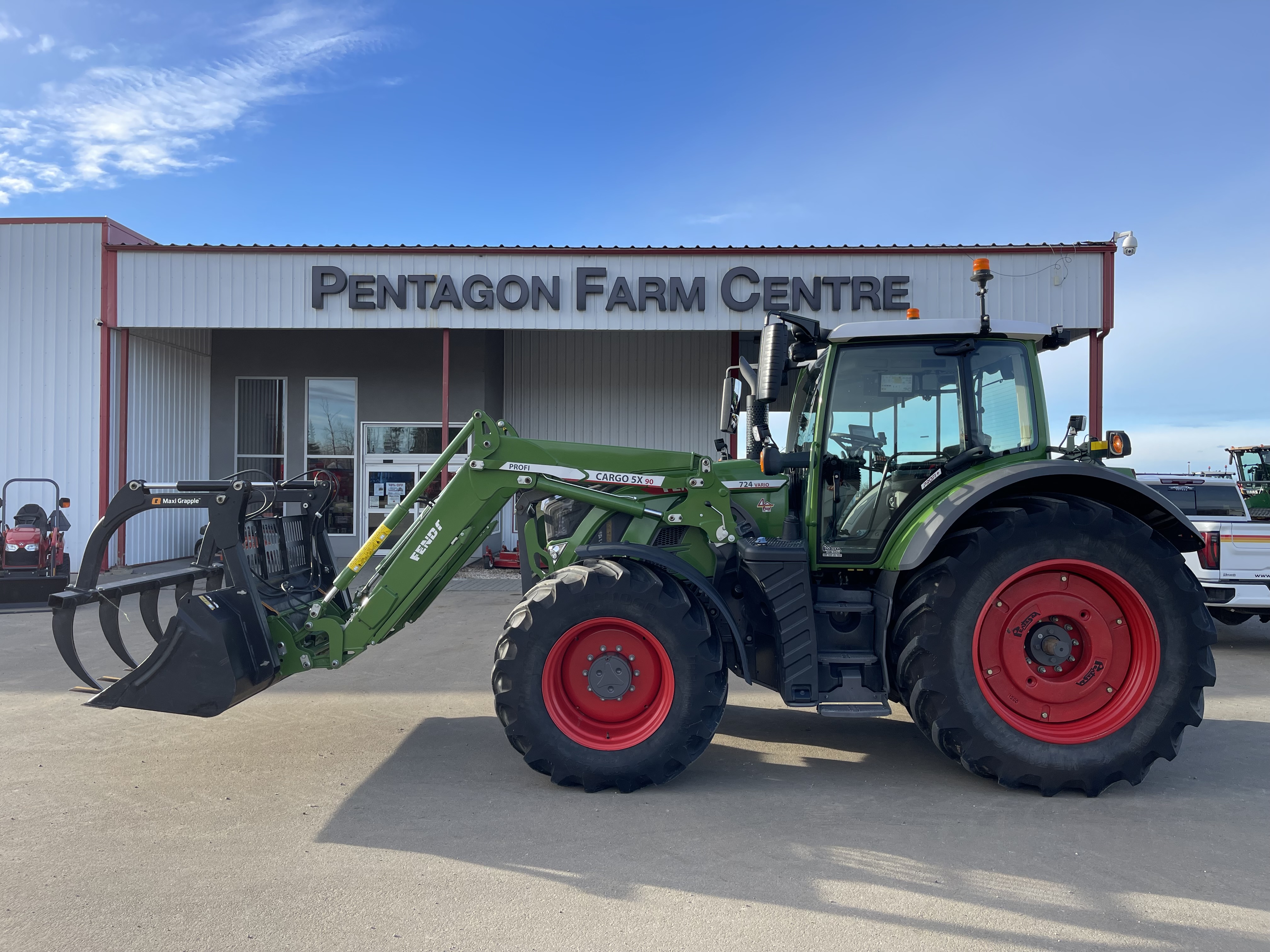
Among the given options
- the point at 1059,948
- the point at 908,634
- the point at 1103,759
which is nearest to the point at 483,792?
the point at 908,634

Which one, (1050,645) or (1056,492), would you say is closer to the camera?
(1050,645)

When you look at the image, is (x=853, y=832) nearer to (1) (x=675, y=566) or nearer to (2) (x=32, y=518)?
(1) (x=675, y=566)

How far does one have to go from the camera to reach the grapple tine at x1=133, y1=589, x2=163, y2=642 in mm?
4863

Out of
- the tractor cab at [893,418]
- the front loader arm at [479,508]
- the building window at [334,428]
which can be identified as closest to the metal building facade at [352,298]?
the building window at [334,428]

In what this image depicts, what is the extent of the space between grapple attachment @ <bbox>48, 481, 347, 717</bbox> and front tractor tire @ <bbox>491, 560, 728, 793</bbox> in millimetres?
1352

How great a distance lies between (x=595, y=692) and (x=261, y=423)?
1400 cm

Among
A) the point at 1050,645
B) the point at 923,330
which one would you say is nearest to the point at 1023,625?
the point at 1050,645

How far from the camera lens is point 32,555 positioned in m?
10.5

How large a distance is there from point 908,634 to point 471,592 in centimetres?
841

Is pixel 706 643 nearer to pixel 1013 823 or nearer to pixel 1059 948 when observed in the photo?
pixel 1013 823

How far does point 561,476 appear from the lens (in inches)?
189

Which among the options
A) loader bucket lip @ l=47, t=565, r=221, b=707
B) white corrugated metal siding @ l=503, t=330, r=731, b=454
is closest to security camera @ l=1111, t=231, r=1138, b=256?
white corrugated metal siding @ l=503, t=330, r=731, b=454

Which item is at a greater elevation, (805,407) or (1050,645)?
(805,407)

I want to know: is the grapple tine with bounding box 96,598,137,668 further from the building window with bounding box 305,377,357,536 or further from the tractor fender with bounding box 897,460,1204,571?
the building window with bounding box 305,377,357,536
